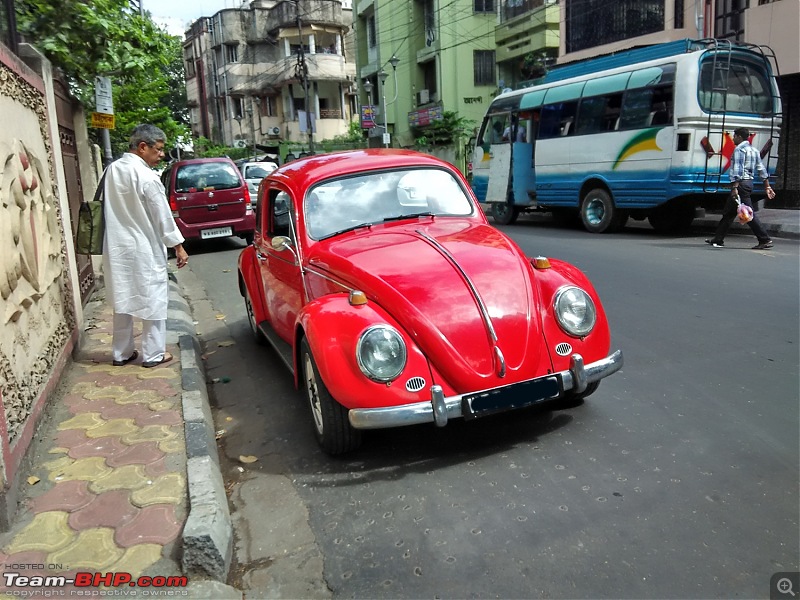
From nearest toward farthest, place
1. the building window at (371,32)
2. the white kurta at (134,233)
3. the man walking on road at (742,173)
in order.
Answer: the white kurta at (134,233) < the man walking on road at (742,173) < the building window at (371,32)

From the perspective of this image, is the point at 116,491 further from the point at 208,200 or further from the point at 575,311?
→ the point at 208,200

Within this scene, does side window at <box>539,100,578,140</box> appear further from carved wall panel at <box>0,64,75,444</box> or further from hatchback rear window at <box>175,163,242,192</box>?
carved wall panel at <box>0,64,75,444</box>

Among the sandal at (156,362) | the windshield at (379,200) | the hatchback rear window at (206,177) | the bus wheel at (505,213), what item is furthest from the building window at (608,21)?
the sandal at (156,362)

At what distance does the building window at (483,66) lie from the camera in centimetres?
3156

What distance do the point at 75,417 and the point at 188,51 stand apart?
212 feet

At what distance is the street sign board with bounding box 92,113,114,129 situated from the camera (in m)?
9.31

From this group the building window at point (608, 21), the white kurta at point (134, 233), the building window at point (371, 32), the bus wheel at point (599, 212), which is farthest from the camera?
the building window at point (371, 32)

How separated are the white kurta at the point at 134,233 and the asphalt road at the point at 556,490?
1.01 m

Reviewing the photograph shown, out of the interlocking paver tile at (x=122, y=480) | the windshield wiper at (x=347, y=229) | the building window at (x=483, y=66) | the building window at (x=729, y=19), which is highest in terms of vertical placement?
the building window at (x=483, y=66)

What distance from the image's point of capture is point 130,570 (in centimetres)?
256

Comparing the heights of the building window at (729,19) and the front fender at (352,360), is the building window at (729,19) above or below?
above

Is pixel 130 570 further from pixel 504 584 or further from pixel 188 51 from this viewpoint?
pixel 188 51

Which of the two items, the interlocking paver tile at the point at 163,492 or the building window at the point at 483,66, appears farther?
the building window at the point at 483,66

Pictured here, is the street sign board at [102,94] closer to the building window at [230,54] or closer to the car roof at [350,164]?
the car roof at [350,164]
